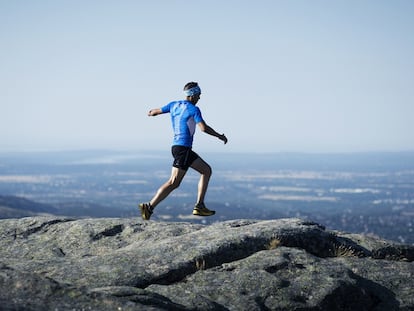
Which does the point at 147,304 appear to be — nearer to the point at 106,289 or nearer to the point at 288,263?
the point at 106,289

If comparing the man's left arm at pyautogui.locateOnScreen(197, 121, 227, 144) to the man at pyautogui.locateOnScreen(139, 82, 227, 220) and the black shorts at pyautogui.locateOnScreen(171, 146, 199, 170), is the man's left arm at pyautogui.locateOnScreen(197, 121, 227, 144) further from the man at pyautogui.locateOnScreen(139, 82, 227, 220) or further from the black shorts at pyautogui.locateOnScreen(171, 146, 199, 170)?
the black shorts at pyautogui.locateOnScreen(171, 146, 199, 170)

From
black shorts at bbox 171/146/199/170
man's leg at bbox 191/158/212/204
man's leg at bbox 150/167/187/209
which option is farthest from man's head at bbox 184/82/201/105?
man's leg at bbox 150/167/187/209

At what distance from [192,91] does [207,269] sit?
5350mm

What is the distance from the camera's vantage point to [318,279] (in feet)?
35.7

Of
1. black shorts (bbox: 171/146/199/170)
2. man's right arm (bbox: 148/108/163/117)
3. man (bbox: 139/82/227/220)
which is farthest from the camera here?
man's right arm (bbox: 148/108/163/117)

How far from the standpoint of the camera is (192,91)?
47.5ft

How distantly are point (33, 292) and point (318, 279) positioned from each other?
18.7ft

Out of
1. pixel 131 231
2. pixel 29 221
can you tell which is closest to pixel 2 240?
pixel 29 221

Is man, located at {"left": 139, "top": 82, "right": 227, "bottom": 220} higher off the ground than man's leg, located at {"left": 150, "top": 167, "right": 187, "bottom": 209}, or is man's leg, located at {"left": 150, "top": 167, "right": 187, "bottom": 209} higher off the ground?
man, located at {"left": 139, "top": 82, "right": 227, "bottom": 220}

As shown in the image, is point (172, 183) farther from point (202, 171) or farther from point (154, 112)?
point (154, 112)

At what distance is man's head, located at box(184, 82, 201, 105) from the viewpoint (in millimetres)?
14477

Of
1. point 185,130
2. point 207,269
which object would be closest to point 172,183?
point 185,130

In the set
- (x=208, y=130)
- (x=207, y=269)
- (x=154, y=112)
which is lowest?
(x=207, y=269)

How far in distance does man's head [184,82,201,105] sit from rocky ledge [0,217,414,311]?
3.59 metres
